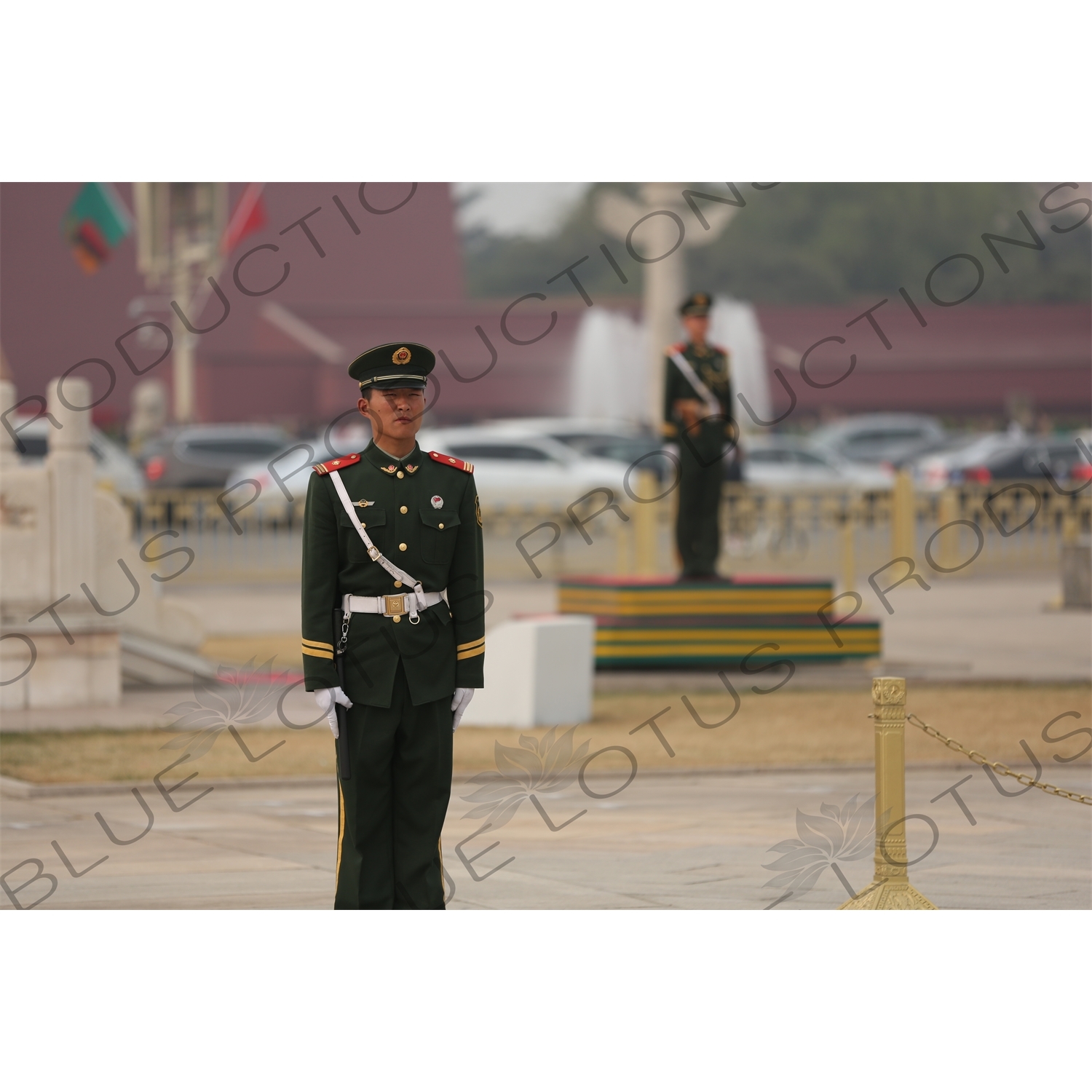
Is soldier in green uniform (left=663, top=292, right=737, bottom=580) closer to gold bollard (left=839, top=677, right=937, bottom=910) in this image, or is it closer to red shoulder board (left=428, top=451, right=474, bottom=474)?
gold bollard (left=839, top=677, right=937, bottom=910)

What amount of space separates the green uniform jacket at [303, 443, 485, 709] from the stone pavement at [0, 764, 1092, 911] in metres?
1.08

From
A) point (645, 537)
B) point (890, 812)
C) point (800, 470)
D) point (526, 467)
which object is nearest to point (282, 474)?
point (526, 467)

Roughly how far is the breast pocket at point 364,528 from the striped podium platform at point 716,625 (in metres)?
5.97

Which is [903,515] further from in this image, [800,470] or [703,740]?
[703,740]

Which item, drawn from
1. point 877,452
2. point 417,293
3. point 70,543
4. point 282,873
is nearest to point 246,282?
point 417,293

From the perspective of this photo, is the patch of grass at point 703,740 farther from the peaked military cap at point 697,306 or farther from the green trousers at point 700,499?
the peaked military cap at point 697,306

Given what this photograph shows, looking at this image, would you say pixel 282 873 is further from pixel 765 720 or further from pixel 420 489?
pixel 765 720

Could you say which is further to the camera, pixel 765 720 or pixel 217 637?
pixel 217 637

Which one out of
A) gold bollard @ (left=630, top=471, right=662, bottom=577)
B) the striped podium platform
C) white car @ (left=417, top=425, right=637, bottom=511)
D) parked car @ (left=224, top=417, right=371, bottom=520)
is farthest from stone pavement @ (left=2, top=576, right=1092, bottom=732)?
white car @ (left=417, top=425, right=637, bottom=511)

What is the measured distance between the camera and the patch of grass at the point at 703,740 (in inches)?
292

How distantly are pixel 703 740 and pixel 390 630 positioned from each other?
4064 millimetres

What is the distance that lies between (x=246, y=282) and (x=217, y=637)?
98.6 ft

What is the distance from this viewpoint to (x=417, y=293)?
43781 mm

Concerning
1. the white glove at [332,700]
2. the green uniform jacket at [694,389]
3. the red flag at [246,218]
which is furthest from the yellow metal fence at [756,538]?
the red flag at [246,218]
